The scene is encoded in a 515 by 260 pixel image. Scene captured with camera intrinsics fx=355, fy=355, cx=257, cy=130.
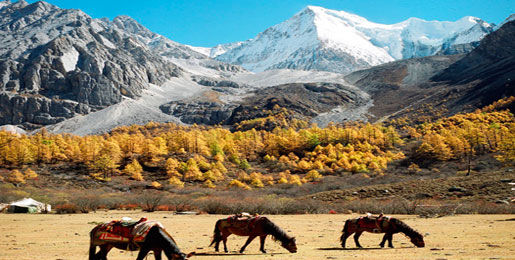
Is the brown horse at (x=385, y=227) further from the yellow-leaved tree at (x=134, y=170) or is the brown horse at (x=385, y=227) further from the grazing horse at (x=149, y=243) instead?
the yellow-leaved tree at (x=134, y=170)

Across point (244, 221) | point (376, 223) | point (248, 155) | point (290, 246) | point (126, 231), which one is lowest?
point (290, 246)

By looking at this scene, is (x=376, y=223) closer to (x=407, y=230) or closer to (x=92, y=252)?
(x=407, y=230)

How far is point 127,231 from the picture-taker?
835 centimetres

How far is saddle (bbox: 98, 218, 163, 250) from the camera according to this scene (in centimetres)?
819

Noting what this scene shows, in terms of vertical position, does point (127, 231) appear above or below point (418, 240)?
above

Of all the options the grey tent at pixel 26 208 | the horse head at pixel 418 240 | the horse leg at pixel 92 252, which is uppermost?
the horse leg at pixel 92 252

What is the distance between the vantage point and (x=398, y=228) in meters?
11.9

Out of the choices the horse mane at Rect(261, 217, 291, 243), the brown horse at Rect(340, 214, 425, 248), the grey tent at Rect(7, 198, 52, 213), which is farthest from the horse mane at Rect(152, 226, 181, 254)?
the grey tent at Rect(7, 198, 52, 213)

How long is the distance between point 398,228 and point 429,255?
1968mm

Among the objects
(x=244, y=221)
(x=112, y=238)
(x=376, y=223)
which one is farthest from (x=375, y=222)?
(x=112, y=238)

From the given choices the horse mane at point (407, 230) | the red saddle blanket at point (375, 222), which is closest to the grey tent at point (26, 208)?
the red saddle blanket at point (375, 222)

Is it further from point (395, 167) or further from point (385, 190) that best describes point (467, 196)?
point (395, 167)

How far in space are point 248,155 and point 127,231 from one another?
345 ft

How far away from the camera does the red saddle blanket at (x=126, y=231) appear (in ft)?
26.9
